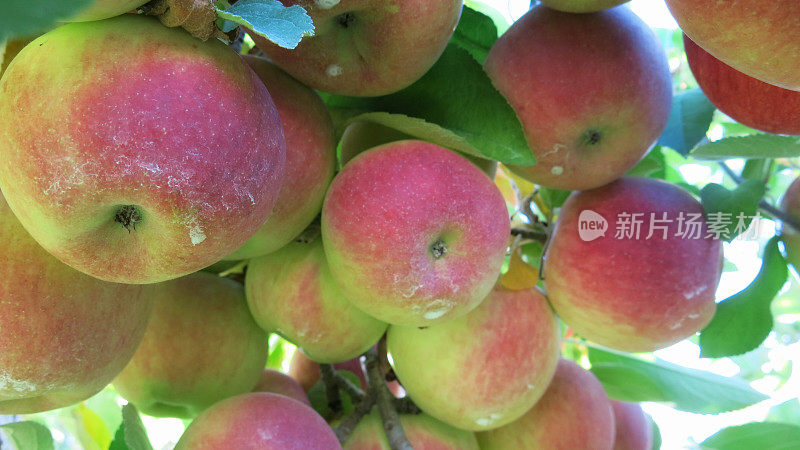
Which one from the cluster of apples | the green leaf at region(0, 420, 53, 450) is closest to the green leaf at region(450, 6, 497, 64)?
the cluster of apples

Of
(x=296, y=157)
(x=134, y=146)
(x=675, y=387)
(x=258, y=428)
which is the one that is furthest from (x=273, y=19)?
(x=675, y=387)

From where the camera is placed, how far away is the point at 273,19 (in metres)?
0.56

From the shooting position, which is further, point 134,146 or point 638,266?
point 638,266

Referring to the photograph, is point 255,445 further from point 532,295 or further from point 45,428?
point 532,295

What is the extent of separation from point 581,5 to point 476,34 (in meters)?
0.21

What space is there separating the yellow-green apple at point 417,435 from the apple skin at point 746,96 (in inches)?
24.5

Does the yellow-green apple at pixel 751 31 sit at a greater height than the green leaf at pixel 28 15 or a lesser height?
lesser

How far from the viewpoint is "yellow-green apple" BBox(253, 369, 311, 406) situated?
1111 mm

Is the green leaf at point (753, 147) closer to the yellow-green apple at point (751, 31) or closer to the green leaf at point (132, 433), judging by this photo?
the yellow-green apple at point (751, 31)

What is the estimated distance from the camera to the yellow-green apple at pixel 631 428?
1.27 meters

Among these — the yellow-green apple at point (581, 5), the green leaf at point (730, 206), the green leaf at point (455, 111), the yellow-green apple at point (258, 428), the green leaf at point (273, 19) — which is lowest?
the yellow-green apple at point (258, 428)

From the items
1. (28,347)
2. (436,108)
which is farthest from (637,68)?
(28,347)

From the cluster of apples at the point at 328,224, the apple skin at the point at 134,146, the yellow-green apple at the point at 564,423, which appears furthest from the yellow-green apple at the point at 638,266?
the apple skin at the point at 134,146

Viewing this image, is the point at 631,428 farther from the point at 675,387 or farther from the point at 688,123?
the point at 688,123
